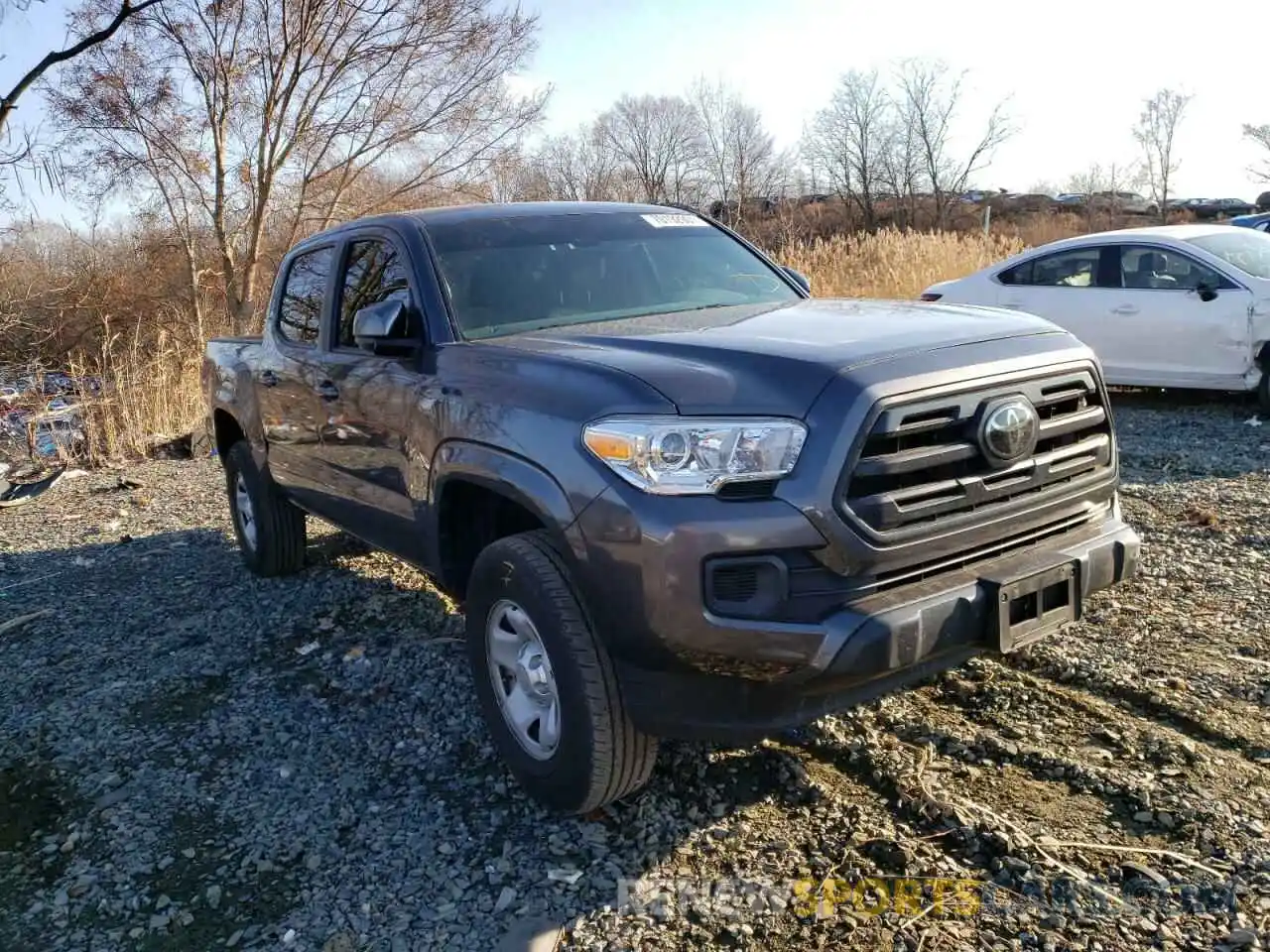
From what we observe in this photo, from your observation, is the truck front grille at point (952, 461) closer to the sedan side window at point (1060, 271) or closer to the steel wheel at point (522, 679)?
the steel wheel at point (522, 679)

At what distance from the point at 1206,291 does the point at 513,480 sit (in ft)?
24.4

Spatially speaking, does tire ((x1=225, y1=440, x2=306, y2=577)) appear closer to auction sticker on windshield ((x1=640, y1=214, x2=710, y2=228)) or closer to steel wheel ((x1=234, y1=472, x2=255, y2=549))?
steel wheel ((x1=234, y1=472, x2=255, y2=549))

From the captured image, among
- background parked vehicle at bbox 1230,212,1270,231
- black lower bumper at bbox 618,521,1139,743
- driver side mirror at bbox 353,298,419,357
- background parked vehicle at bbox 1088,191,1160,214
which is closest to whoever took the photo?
black lower bumper at bbox 618,521,1139,743

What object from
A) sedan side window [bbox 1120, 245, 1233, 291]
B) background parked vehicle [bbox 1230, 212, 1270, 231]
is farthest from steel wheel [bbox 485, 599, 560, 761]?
background parked vehicle [bbox 1230, 212, 1270, 231]

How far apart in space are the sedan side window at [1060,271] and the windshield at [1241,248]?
0.82 m

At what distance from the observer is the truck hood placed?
255 cm

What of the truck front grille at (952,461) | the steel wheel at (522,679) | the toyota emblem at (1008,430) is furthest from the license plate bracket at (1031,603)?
the steel wheel at (522,679)

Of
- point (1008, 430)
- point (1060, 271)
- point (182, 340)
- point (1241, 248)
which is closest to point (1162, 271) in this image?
point (1241, 248)

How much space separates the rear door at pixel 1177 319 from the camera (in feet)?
26.1

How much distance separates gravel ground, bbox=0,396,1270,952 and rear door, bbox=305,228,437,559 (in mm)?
712

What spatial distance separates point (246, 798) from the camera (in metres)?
3.36

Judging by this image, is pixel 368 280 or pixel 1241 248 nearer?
pixel 368 280

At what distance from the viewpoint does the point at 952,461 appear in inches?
104

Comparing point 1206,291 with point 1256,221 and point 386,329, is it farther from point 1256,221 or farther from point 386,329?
point 1256,221
